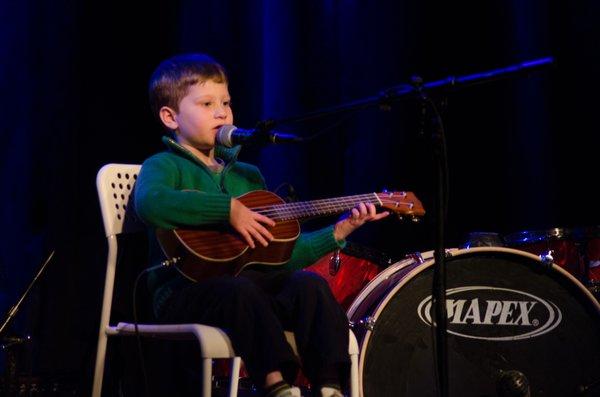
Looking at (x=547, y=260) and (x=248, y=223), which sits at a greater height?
(x=248, y=223)

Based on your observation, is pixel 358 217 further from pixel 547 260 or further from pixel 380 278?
pixel 547 260

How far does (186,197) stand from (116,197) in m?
0.44

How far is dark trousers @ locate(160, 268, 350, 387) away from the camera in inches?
79.3

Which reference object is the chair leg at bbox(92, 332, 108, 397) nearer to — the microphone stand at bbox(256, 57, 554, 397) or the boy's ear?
the boy's ear

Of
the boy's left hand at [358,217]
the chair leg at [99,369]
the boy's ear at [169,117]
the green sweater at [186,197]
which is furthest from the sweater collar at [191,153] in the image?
the chair leg at [99,369]

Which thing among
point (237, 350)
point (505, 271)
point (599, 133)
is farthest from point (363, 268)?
point (599, 133)

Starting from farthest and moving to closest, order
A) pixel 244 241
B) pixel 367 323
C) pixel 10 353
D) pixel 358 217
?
pixel 10 353, pixel 367 323, pixel 358 217, pixel 244 241

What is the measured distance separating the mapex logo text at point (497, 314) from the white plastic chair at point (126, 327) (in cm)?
61

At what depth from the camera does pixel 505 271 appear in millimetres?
2764

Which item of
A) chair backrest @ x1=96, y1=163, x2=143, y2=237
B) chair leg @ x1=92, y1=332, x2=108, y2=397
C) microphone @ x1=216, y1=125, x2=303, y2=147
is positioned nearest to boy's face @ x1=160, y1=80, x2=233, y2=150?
chair backrest @ x1=96, y1=163, x2=143, y2=237

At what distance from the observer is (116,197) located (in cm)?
255

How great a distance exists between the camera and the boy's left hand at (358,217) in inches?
96.7

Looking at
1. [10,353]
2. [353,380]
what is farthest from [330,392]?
[10,353]

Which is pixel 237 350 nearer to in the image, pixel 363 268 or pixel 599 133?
pixel 363 268
